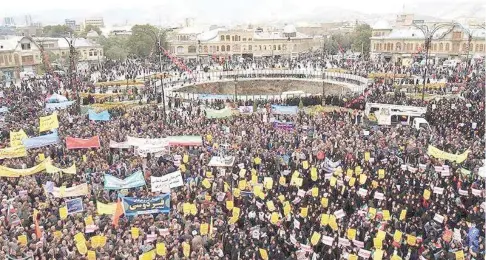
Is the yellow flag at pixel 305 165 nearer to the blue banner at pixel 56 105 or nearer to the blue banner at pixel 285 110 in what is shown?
the blue banner at pixel 285 110

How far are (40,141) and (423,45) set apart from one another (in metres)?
61.1

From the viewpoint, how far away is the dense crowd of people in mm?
14117

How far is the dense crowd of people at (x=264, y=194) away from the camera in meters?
14.1

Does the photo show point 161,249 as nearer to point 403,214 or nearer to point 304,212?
point 304,212

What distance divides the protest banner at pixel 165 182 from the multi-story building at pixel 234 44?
68305 millimetres

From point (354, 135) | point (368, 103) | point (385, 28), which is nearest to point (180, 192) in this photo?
point (354, 135)

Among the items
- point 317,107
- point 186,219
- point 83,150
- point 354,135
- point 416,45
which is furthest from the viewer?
point 416,45

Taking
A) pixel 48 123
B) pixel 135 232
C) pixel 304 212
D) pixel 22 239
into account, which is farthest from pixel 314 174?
pixel 48 123

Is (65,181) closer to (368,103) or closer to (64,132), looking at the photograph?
(64,132)

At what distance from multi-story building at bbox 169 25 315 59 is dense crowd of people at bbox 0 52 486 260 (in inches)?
2341

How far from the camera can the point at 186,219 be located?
51.6ft

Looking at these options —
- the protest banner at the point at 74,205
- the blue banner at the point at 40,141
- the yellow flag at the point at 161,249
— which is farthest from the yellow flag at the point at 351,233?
the blue banner at the point at 40,141

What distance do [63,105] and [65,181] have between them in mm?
15971

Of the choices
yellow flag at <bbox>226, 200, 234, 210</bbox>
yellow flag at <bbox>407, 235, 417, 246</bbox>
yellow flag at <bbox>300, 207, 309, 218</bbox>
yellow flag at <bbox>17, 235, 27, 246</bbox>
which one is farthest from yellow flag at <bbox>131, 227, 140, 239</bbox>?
yellow flag at <bbox>407, 235, 417, 246</bbox>
